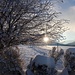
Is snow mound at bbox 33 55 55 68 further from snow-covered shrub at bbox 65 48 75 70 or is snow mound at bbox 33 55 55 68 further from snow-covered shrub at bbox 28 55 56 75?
snow-covered shrub at bbox 65 48 75 70

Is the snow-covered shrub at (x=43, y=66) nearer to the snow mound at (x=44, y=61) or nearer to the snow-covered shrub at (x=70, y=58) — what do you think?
the snow mound at (x=44, y=61)

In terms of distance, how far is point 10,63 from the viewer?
13.3 metres

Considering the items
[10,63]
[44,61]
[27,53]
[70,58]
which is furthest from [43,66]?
[27,53]

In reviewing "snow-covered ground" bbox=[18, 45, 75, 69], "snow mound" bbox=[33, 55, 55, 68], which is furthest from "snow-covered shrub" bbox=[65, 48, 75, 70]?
"snow mound" bbox=[33, 55, 55, 68]

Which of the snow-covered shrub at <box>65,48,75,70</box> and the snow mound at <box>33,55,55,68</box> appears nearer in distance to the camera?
the snow mound at <box>33,55,55,68</box>

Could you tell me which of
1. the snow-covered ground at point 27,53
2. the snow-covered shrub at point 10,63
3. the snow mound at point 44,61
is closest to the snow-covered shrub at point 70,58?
the snow-covered ground at point 27,53

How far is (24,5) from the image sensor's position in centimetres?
1077

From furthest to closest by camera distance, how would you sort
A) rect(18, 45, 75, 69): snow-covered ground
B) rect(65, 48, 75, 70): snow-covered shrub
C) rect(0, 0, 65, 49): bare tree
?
rect(65, 48, 75, 70): snow-covered shrub < rect(18, 45, 75, 69): snow-covered ground < rect(0, 0, 65, 49): bare tree

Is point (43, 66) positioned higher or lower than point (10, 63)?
lower

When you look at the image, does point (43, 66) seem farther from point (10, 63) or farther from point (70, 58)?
point (70, 58)

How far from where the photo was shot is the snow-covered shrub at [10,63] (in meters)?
12.6

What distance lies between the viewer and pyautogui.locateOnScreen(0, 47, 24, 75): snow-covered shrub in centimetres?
1256

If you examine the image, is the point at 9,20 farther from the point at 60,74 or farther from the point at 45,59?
the point at 60,74

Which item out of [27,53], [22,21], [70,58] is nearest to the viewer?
[22,21]
